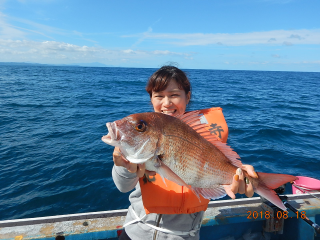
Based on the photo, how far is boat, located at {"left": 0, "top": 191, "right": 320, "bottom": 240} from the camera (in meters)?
3.11

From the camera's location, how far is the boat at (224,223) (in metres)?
3.11

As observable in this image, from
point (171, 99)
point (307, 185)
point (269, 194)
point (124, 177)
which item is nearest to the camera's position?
point (269, 194)

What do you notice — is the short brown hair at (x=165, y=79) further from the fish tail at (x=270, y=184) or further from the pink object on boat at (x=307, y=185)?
the pink object on boat at (x=307, y=185)

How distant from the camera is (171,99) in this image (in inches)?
108

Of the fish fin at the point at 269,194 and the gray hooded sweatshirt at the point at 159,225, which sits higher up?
the fish fin at the point at 269,194

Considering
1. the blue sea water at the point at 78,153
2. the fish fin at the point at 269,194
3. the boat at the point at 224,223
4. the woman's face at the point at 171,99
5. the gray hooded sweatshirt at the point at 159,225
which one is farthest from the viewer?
the blue sea water at the point at 78,153

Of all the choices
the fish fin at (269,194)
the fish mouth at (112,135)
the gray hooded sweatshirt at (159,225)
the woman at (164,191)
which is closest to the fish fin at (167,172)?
the woman at (164,191)

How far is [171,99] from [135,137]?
Answer: 1.09 meters

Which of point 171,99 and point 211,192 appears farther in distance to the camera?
point 171,99

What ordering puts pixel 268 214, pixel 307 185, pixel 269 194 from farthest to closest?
pixel 307 185 → pixel 268 214 → pixel 269 194

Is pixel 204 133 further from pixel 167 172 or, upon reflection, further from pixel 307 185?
pixel 307 185

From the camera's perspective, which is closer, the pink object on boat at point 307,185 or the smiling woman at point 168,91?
the smiling woman at point 168,91

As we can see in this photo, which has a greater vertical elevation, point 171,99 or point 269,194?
point 171,99

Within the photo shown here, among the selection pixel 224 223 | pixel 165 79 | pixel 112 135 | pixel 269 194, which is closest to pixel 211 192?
Result: pixel 269 194
